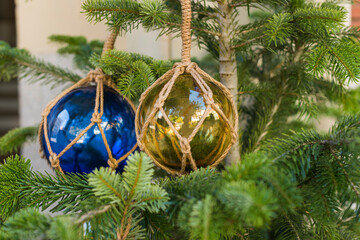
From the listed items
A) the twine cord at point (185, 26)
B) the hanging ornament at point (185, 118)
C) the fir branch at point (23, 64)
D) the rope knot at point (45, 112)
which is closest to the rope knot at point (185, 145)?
the hanging ornament at point (185, 118)

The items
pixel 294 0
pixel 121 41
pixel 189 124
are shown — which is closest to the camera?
pixel 189 124

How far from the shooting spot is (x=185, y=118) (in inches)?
14.4

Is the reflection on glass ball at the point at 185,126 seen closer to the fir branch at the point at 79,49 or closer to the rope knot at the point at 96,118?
the rope knot at the point at 96,118

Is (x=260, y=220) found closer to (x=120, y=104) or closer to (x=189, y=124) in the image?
(x=189, y=124)

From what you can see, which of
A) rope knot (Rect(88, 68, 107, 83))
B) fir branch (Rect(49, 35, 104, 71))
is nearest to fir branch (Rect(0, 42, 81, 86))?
fir branch (Rect(49, 35, 104, 71))

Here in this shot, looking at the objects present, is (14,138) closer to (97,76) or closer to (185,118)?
(97,76)

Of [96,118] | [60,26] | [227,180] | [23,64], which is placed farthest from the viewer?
[60,26]

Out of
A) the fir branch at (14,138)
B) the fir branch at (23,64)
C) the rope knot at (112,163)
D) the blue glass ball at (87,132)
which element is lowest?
the fir branch at (14,138)

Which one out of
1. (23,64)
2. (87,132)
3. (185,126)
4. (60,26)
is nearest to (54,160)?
(87,132)

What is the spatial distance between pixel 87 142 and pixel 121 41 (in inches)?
→ 26.0

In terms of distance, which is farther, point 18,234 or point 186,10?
point 186,10

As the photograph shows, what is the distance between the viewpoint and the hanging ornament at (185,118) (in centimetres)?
36

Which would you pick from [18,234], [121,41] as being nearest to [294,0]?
[18,234]

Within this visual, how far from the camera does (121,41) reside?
1011 millimetres
